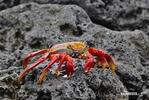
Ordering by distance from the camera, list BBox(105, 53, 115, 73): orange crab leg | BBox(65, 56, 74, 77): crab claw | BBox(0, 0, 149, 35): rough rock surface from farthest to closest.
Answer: BBox(0, 0, 149, 35): rough rock surface → BBox(105, 53, 115, 73): orange crab leg → BBox(65, 56, 74, 77): crab claw

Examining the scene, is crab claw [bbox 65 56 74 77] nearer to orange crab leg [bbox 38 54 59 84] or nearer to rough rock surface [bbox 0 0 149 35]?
orange crab leg [bbox 38 54 59 84]

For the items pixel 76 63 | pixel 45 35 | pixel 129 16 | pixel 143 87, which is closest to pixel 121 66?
pixel 143 87

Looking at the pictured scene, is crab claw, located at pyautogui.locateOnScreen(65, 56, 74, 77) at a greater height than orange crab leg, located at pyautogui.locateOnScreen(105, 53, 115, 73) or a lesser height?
greater

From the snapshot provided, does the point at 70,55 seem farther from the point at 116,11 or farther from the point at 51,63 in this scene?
the point at 116,11

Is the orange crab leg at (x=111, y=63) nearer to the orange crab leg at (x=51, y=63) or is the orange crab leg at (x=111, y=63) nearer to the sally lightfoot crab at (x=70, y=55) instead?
the sally lightfoot crab at (x=70, y=55)

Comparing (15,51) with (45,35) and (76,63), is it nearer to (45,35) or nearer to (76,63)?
(45,35)

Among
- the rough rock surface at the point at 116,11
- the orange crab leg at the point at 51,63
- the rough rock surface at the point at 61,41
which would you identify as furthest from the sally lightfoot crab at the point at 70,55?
the rough rock surface at the point at 116,11

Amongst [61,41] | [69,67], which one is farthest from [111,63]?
[61,41]

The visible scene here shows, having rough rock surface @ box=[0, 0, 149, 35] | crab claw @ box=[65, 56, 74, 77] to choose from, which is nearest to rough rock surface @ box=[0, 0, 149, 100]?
crab claw @ box=[65, 56, 74, 77]

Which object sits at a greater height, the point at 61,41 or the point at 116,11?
the point at 116,11
